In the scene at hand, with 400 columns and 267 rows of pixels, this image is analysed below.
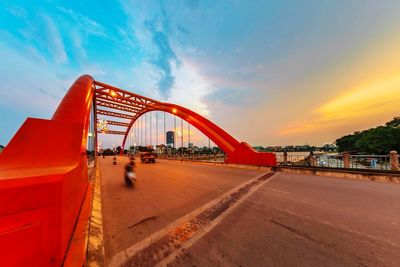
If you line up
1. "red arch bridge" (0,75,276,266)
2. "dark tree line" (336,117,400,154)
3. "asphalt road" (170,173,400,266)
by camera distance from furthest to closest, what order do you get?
"dark tree line" (336,117,400,154) → "asphalt road" (170,173,400,266) → "red arch bridge" (0,75,276,266)

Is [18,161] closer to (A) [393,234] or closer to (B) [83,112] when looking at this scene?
(B) [83,112]

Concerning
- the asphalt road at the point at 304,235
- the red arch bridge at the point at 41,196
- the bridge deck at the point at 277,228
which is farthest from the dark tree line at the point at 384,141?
the red arch bridge at the point at 41,196

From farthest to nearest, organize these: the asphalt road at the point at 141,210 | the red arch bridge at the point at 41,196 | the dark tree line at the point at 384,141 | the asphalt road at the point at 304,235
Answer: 1. the dark tree line at the point at 384,141
2. the asphalt road at the point at 141,210
3. the asphalt road at the point at 304,235
4. the red arch bridge at the point at 41,196

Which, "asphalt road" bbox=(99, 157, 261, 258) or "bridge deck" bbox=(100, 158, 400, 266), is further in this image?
"asphalt road" bbox=(99, 157, 261, 258)

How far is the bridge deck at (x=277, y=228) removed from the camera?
7.50ft

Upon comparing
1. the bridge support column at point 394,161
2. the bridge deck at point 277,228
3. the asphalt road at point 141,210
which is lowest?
the asphalt road at point 141,210

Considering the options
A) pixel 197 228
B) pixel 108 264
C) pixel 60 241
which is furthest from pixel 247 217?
pixel 60 241

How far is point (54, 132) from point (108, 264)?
2866 mm

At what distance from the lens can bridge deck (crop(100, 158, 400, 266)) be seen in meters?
2.29

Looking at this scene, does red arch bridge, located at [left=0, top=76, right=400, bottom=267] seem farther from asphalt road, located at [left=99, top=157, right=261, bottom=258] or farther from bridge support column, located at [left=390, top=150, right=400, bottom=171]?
bridge support column, located at [left=390, top=150, right=400, bottom=171]

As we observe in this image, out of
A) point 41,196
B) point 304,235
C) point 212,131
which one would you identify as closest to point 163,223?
point 41,196

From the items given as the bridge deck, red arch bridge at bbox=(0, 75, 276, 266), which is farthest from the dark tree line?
red arch bridge at bbox=(0, 75, 276, 266)

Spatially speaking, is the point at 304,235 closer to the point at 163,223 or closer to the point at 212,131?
the point at 163,223

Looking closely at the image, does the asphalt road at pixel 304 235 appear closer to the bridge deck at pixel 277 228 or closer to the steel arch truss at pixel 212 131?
the bridge deck at pixel 277 228
